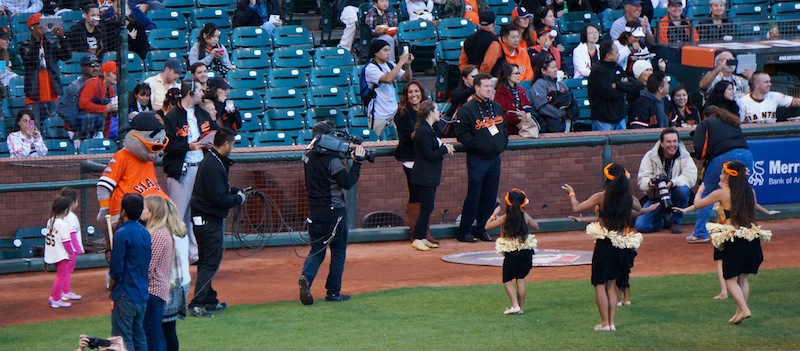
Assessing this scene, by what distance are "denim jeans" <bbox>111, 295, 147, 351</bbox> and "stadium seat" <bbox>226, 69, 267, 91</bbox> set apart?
8.55 meters

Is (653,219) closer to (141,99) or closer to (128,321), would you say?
(141,99)

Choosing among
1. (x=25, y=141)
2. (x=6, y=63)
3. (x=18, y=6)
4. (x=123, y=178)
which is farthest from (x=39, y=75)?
(x=123, y=178)

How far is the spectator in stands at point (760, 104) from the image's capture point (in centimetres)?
1608

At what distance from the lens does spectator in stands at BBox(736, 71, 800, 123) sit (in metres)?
16.1

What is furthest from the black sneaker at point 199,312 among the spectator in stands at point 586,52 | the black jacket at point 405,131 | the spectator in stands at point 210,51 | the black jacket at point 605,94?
the spectator in stands at point 586,52

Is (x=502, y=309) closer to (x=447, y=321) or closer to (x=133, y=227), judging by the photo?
(x=447, y=321)

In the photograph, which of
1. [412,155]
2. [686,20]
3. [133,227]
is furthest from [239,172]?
[686,20]

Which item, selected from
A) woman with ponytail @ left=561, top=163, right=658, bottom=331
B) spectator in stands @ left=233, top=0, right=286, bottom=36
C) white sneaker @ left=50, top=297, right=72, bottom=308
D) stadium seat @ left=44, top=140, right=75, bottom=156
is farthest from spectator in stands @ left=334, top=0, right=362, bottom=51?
woman with ponytail @ left=561, top=163, right=658, bottom=331

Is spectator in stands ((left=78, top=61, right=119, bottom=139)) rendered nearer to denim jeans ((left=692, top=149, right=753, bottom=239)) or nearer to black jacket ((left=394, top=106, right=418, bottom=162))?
black jacket ((left=394, top=106, right=418, bottom=162))

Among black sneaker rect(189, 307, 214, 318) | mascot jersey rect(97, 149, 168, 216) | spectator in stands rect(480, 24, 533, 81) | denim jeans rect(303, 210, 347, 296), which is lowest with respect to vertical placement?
black sneaker rect(189, 307, 214, 318)

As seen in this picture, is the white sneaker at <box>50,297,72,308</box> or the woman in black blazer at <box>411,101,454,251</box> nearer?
the white sneaker at <box>50,297,72,308</box>

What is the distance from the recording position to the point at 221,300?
469 inches

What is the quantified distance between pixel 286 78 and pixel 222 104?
10.7 ft

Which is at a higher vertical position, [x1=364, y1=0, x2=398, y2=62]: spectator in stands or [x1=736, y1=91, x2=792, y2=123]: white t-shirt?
[x1=364, y1=0, x2=398, y2=62]: spectator in stands
